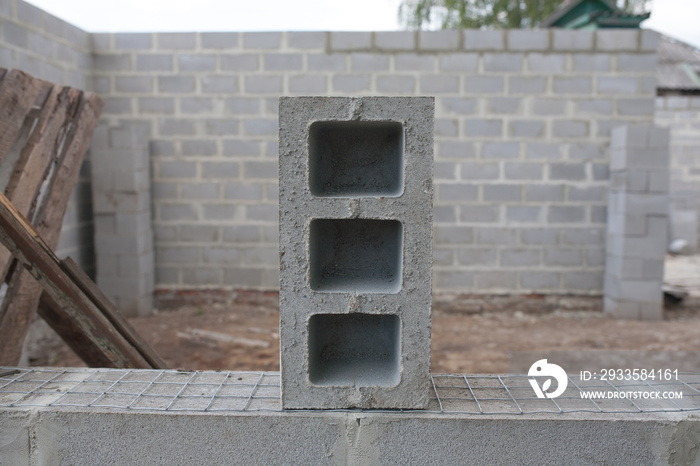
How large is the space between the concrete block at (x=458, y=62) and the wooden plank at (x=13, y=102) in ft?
12.0

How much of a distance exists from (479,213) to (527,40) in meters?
1.64

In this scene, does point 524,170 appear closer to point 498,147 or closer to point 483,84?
point 498,147

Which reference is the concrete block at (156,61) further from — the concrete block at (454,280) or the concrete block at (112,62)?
the concrete block at (454,280)

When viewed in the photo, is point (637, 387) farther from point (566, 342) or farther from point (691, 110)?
point (691, 110)

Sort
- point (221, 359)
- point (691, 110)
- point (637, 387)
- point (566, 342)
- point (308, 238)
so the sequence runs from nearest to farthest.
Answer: point (308, 238) < point (637, 387) < point (221, 359) < point (566, 342) < point (691, 110)

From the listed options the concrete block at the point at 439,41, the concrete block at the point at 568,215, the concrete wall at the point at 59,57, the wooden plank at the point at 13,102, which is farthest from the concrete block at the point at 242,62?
the concrete block at the point at 568,215

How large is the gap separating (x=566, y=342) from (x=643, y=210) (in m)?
1.43

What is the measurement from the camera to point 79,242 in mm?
5172

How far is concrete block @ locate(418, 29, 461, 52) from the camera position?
5234 mm

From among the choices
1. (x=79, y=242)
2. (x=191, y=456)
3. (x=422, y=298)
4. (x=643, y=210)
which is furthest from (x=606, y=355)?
(x=79, y=242)

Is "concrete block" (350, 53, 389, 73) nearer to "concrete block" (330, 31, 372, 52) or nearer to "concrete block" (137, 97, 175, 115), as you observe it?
"concrete block" (330, 31, 372, 52)

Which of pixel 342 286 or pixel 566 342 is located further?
pixel 566 342

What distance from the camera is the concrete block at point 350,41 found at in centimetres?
523

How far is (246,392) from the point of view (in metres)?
1.74
